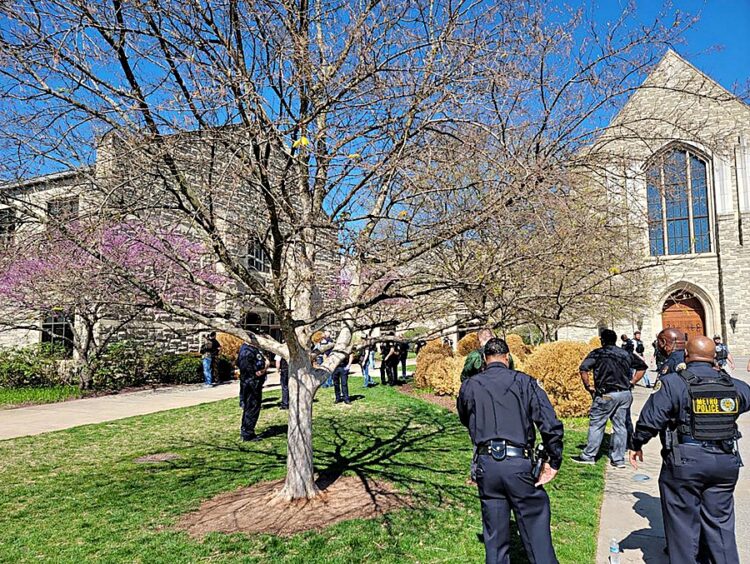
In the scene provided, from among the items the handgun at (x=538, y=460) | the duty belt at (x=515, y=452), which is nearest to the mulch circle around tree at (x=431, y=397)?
the handgun at (x=538, y=460)

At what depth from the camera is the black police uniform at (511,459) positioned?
11.3ft

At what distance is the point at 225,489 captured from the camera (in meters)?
6.03

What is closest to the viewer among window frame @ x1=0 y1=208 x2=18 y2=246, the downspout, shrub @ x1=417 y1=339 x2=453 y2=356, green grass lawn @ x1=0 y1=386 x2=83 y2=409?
window frame @ x1=0 y1=208 x2=18 y2=246

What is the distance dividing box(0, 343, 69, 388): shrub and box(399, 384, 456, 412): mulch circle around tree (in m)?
9.94

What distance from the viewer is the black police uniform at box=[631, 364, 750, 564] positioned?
360cm

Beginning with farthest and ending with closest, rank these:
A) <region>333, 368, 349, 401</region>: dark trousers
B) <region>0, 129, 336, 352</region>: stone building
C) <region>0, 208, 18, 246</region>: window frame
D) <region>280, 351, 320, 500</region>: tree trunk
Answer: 1. <region>333, 368, 349, 401</region>: dark trousers
2. <region>280, 351, 320, 500</region>: tree trunk
3. <region>0, 208, 18, 246</region>: window frame
4. <region>0, 129, 336, 352</region>: stone building

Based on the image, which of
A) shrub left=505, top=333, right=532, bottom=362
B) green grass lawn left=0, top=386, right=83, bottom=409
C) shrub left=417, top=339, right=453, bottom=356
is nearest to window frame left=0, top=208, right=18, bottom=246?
green grass lawn left=0, top=386, right=83, bottom=409

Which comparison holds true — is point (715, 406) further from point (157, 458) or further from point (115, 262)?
point (157, 458)

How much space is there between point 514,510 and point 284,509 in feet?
8.36

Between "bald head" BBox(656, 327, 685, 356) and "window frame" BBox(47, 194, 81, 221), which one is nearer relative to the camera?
"window frame" BBox(47, 194, 81, 221)

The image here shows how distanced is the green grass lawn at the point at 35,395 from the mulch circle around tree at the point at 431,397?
880 centimetres

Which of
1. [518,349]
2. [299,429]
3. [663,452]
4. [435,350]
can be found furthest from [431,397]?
[663,452]

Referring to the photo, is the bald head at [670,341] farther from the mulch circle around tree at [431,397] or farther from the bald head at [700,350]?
the mulch circle around tree at [431,397]

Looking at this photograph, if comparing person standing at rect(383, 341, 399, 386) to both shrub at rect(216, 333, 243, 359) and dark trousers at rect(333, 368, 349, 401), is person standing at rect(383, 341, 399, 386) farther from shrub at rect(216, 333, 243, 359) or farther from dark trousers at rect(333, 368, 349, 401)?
shrub at rect(216, 333, 243, 359)
